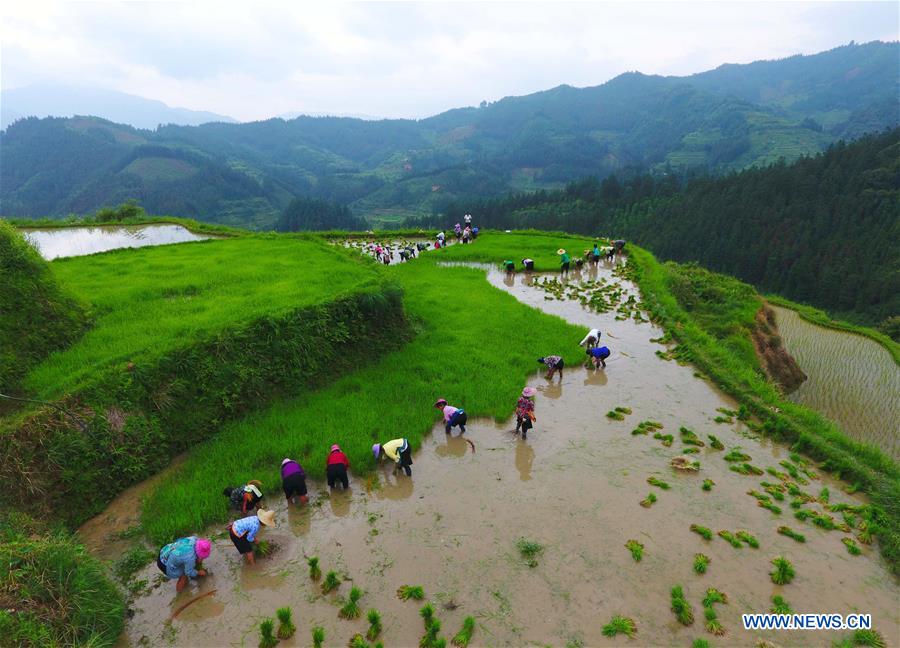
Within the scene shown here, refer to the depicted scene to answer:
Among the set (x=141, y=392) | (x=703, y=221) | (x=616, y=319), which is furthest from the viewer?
(x=703, y=221)

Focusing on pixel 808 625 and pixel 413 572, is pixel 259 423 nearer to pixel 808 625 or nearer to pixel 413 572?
pixel 413 572

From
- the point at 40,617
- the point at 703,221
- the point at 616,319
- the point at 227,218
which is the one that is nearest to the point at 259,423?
the point at 40,617

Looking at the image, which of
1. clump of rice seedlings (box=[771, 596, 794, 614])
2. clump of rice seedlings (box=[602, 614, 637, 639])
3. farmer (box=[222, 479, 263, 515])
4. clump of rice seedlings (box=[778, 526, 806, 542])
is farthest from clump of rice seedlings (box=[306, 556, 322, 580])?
clump of rice seedlings (box=[778, 526, 806, 542])

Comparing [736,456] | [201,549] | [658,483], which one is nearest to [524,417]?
[658,483]

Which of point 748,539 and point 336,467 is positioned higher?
point 336,467

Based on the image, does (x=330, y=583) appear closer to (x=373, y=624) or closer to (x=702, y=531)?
(x=373, y=624)

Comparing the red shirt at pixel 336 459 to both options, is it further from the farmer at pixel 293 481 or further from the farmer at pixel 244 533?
the farmer at pixel 244 533

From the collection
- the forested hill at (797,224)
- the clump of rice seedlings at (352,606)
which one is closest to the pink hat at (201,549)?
the clump of rice seedlings at (352,606)
